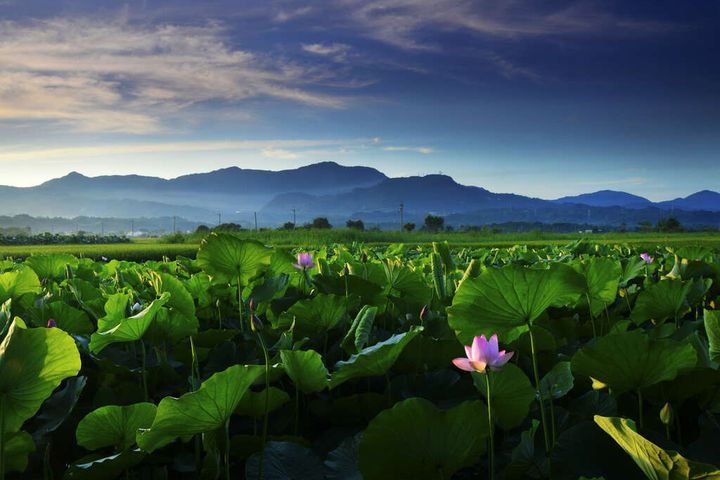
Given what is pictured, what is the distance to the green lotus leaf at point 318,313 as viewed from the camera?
115cm

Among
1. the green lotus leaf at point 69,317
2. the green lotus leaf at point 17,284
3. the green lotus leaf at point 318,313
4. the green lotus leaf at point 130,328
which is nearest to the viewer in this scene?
the green lotus leaf at point 130,328

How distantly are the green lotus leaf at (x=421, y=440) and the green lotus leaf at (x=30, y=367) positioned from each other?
1.30 feet

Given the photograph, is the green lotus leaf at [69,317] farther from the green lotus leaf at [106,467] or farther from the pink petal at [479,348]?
the pink petal at [479,348]

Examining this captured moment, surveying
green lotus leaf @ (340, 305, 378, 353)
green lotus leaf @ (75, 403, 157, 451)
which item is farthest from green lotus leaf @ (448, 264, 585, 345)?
green lotus leaf @ (75, 403, 157, 451)

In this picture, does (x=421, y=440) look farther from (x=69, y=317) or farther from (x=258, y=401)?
(x=69, y=317)

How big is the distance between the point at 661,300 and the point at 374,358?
852 millimetres

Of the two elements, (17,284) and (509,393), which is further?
(17,284)

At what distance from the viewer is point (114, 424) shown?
0.80 meters

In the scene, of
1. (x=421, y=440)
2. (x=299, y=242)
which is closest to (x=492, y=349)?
(x=421, y=440)

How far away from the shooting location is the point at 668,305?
1.34 metres

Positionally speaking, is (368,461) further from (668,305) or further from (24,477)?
(668,305)

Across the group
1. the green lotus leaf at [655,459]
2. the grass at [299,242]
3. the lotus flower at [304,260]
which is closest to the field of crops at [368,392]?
the green lotus leaf at [655,459]

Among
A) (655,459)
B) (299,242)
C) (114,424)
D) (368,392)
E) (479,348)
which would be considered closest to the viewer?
(655,459)

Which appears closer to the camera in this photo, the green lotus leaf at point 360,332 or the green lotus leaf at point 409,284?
the green lotus leaf at point 360,332
